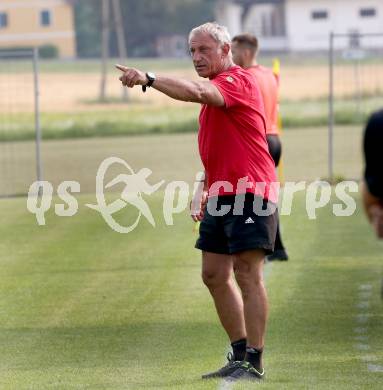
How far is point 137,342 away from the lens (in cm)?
917

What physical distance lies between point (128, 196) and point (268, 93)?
25.4 feet

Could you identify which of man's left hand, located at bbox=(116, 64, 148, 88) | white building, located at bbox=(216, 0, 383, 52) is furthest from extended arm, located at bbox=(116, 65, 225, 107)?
white building, located at bbox=(216, 0, 383, 52)

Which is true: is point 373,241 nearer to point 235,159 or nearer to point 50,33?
point 235,159

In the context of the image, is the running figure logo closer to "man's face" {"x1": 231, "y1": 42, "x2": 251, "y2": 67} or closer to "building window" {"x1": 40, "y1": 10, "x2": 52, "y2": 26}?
"man's face" {"x1": 231, "y1": 42, "x2": 251, "y2": 67}

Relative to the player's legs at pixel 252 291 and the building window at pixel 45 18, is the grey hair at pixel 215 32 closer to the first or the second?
the player's legs at pixel 252 291

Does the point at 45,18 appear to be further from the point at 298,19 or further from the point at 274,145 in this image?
the point at 274,145

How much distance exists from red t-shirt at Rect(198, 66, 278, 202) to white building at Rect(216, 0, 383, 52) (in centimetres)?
6927

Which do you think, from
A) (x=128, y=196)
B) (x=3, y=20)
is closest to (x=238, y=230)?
(x=128, y=196)

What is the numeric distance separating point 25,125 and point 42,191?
56.5 ft

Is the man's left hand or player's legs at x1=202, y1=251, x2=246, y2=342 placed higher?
the man's left hand

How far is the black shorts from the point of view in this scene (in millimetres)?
7740

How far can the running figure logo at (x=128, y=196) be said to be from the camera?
54.4 feet

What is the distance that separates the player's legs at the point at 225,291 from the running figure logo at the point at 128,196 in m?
7.50

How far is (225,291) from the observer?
316 inches
